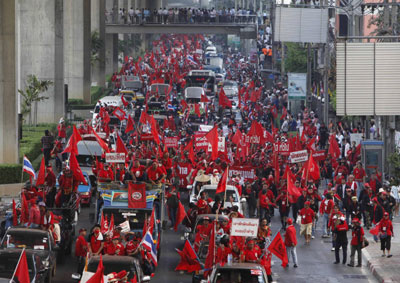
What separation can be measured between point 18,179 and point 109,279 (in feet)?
67.0

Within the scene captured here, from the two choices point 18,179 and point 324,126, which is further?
point 324,126

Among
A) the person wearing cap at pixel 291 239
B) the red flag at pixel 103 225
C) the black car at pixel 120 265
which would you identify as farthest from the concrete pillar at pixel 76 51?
the black car at pixel 120 265

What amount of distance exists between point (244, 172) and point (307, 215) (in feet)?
21.1

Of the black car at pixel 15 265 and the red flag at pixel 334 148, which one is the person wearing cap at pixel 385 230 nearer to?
the black car at pixel 15 265

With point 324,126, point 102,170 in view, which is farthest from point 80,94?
point 102,170

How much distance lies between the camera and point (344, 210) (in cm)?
3219

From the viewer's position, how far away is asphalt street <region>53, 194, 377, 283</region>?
24.4 meters

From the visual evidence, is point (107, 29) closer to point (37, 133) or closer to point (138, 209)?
point (37, 133)

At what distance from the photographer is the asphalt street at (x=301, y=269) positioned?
2436 cm

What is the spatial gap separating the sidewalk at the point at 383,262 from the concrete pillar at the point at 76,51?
4716 centimetres

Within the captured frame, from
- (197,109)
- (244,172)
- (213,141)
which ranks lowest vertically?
(244,172)

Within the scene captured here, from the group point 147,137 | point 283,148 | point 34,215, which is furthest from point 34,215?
point 147,137

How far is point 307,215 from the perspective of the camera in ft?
95.4

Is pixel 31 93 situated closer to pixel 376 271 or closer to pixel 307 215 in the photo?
pixel 307 215
